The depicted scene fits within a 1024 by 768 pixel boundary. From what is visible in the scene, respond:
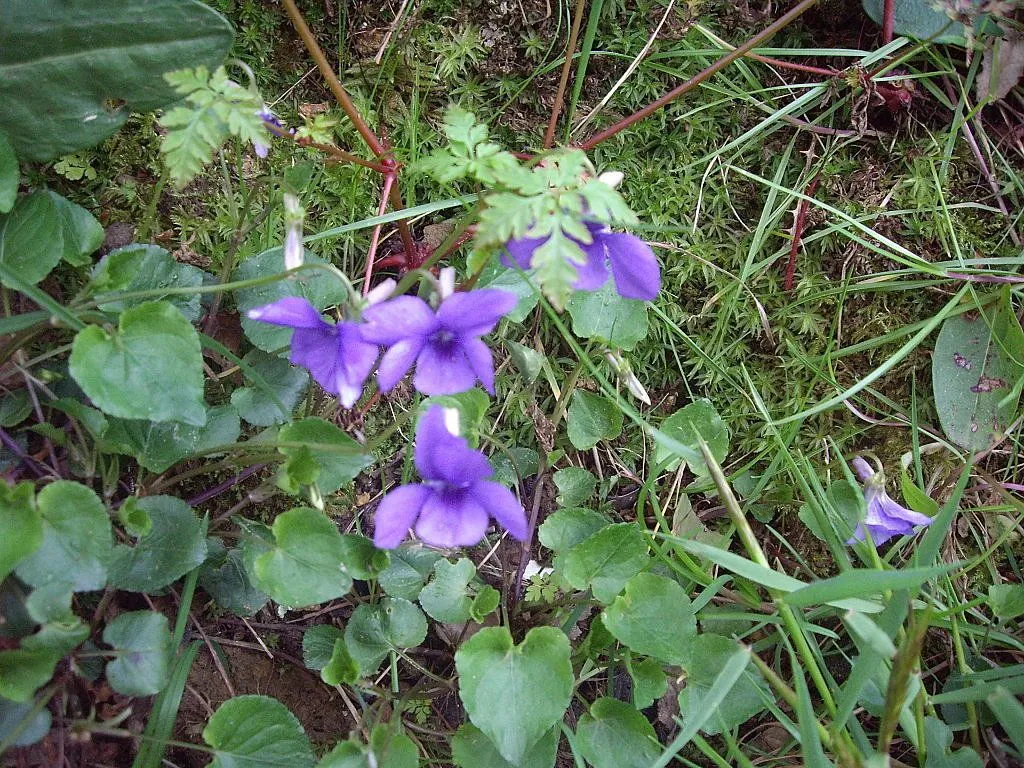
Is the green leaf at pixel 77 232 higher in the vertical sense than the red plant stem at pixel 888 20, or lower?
lower

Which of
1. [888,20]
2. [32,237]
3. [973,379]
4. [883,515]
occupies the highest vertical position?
[888,20]

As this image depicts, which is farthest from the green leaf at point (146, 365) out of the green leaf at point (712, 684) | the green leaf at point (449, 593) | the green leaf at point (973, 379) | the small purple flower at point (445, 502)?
the green leaf at point (973, 379)

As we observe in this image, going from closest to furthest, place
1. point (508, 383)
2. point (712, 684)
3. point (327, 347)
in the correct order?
point (327, 347) < point (712, 684) < point (508, 383)

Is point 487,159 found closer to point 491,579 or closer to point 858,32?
point 491,579

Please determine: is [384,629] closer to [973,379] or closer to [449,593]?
[449,593]

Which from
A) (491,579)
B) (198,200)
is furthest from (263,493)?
(198,200)

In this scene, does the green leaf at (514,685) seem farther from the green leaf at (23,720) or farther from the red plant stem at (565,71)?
the red plant stem at (565,71)

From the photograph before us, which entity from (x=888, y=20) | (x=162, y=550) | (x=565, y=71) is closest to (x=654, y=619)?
(x=162, y=550)

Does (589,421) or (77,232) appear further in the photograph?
(589,421)
